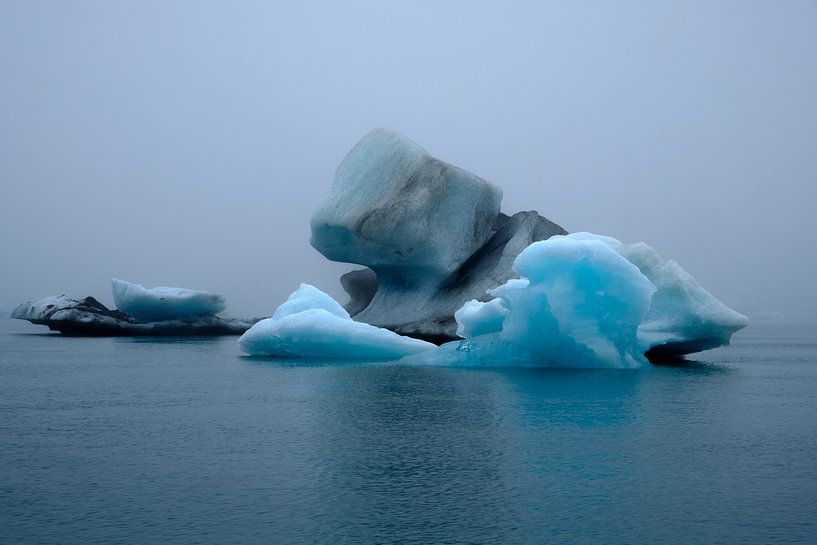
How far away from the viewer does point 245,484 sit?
340 cm

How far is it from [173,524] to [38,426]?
8.80 feet

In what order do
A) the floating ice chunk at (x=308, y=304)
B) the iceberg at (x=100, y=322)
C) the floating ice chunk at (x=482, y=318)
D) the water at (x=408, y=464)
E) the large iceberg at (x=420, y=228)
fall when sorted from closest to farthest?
the water at (x=408, y=464)
the floating ice chunk at (x=482, y=318)
the floating ice chunk at (x=308, y=304)
the large iceberg at (x=420, y=228)
the iceberg at (x=100, y=322)

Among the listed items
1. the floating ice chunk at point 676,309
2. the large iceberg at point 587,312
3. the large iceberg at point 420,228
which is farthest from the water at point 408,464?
the large iceberg at point 420,228

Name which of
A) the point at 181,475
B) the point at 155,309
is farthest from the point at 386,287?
the point at 181,475

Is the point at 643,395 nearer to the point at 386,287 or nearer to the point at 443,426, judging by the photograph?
the point at 443,426

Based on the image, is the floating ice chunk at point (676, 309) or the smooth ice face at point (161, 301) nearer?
the floating ice chunk at point (676, 309)

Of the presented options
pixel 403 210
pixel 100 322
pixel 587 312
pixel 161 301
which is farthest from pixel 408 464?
pixel 100 322

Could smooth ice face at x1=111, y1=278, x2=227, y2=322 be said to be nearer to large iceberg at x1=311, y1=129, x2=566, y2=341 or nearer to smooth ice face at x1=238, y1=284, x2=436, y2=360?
large iceberg at x1=311, y1=129, x2=566, y2=341

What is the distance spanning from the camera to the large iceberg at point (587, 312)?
8.91 metres

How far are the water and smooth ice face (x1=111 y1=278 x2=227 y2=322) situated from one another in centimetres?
1499

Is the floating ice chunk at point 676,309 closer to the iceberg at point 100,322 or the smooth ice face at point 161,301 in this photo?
the smooth ice face at point 161,301

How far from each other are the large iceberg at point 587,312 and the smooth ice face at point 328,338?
710 millimetres

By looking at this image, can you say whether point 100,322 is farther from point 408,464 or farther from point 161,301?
point 408,464

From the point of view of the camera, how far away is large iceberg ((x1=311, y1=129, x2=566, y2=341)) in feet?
58.4
